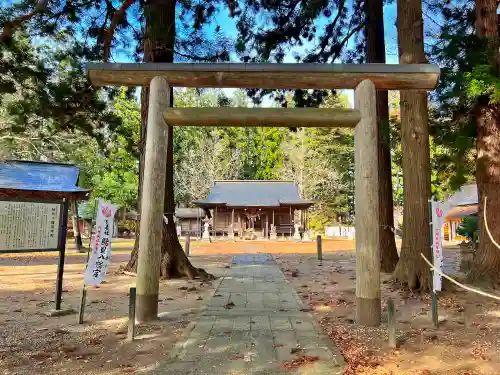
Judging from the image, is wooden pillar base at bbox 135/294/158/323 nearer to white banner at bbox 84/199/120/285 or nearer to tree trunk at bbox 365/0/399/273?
white banner at bbox 84/199/120/285

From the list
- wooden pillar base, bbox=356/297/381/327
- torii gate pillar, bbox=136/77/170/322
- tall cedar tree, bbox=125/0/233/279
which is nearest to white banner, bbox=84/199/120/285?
torii gate pillar, bbox=136/77/170/322

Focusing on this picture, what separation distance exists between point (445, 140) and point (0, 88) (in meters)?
7.69

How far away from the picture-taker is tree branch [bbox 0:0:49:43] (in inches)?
227

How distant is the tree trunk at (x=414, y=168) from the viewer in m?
7.07

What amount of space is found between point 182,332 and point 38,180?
34.8ft

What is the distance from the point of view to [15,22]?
19.1 ft

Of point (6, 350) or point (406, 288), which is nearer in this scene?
point (6, 350)

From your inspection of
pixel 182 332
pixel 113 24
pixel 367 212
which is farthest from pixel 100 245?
pixel 113 24

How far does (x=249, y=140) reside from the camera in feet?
139

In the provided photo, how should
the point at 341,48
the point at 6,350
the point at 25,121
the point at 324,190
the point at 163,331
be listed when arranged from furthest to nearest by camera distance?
the point at 324,190
the point at 341,48
the point at 25,121
the point at 163,331
the point at 6,350

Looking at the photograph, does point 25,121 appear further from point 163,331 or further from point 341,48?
point 341,48

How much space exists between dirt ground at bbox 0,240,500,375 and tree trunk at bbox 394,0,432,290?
52cm

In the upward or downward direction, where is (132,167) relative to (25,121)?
upward

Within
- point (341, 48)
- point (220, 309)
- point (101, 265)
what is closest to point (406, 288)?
point (220, 309)
